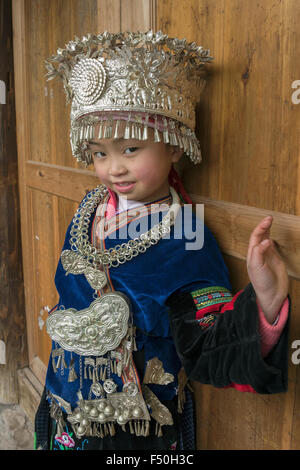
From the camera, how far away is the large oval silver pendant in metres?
0.94

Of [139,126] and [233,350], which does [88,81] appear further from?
[233,350]

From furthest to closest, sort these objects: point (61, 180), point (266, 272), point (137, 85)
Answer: point (61, 180), point (137, 85), point (266, 272)

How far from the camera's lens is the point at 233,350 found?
29.6 inches

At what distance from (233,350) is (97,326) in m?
0.33

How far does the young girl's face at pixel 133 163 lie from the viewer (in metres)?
0.91

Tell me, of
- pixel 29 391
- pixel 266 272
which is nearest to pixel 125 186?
pixel 266 272

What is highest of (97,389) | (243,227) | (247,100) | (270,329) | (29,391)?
(247,100)

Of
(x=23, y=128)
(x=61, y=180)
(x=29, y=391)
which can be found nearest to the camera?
(x=61, y=180)

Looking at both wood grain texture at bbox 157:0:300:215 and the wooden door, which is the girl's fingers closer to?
wood grain texture at bbox 157:0:300:215

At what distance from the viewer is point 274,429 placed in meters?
0.92

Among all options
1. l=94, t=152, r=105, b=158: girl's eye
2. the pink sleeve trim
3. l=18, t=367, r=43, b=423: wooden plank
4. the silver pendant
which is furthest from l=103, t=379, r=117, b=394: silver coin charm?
l=18, t=367, r=43, b=423: wooden plank

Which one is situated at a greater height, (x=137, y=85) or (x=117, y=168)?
(x=137, y=85)

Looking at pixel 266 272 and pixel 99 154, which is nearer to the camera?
pixel 266 272

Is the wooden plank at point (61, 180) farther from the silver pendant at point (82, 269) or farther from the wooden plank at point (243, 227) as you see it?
the wooden plank at point (243, 227)
